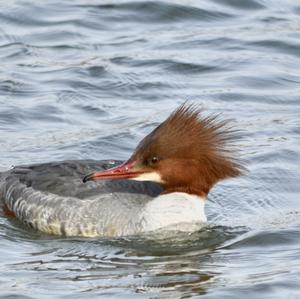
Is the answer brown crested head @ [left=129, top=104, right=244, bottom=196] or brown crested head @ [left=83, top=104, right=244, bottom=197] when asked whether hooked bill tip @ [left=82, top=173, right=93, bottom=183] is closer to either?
brown crested head @ [left=83, top=104, right=244, bottom=197]

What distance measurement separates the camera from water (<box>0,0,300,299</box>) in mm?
8961

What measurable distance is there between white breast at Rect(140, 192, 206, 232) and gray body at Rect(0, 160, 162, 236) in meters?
0.07

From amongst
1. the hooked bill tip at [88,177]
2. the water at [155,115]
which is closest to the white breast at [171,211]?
the water at [155,115]

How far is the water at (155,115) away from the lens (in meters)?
8.96

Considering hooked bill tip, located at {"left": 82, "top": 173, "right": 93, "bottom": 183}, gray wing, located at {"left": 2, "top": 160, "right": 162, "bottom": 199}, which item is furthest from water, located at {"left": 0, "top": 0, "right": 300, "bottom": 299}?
hooked bill tip, located at {"left": 82, "top": 173, "right": 93, "bottom": 183}

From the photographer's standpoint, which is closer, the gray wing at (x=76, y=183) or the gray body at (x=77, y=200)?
the gray body at (x=77, y=200)

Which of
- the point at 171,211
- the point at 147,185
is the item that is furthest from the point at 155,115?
the point at 171,211

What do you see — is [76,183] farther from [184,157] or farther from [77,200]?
[184,157]

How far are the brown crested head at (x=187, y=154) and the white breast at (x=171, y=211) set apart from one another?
0.21ft

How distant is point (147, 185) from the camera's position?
10.2m

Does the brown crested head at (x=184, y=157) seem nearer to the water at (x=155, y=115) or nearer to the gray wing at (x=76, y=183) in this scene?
the gray wing at (x=76, y=183)

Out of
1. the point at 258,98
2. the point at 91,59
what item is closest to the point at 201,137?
the point at 258,98

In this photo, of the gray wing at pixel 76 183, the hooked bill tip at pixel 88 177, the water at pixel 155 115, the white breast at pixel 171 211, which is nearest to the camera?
the water at pixel 155 115

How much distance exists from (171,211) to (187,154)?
49 cm
